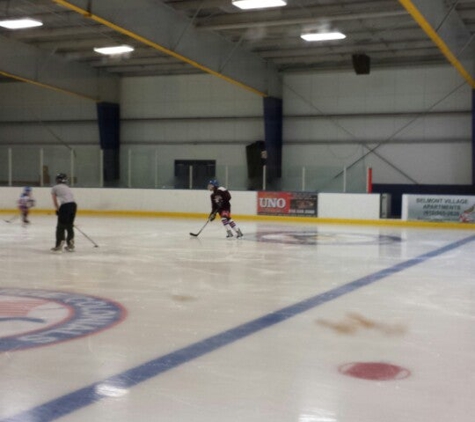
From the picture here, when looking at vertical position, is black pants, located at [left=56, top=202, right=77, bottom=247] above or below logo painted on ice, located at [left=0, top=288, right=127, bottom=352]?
above

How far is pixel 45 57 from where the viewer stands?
2158cm

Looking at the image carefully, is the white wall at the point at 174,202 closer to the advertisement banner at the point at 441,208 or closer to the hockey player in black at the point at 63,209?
the advertisement banner at the point at 441,208

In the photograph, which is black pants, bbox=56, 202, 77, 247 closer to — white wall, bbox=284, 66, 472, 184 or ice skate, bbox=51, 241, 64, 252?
ice skate, bbox=51, 241, 64, 252

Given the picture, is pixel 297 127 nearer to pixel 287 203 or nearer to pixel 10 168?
pixel 287 203

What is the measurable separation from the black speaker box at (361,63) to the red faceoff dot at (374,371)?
1731 centimetres

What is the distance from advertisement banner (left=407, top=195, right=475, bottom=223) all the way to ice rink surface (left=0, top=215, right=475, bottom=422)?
25.1ft

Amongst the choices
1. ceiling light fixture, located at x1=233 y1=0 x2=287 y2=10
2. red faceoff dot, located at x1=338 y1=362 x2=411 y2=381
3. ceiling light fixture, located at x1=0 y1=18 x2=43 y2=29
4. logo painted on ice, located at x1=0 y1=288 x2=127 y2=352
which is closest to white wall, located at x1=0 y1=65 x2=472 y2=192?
ceiling light fixture, located at x1=0 y1=18 x2=43 y2=29

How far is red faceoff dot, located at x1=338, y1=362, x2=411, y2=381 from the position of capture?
4.03 m

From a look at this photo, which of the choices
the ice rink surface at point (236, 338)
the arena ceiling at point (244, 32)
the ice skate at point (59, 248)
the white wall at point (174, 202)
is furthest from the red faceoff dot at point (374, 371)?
the white wall at point (174, 202)

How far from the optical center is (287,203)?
785 inches

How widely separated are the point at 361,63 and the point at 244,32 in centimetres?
388

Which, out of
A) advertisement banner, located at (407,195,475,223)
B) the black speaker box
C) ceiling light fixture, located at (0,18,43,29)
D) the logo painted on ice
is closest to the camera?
the logo painted on ice

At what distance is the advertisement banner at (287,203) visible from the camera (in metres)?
19.7

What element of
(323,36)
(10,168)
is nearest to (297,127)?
(323,36)
